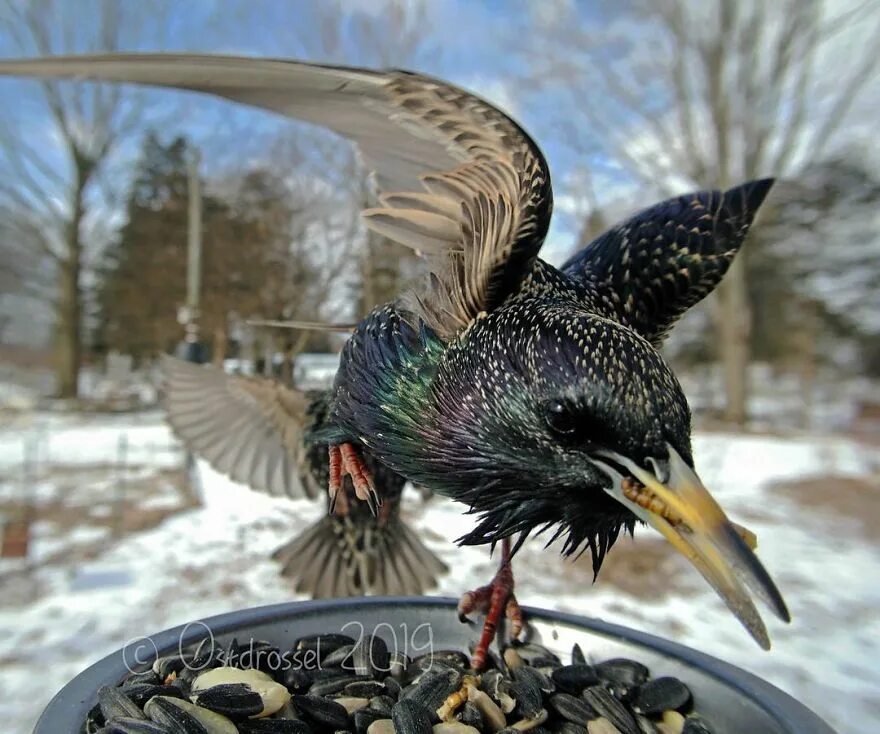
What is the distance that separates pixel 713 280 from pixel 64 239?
1161 cm

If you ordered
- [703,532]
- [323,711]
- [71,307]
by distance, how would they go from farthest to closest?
[71,307] → [323,711] → [703,532]

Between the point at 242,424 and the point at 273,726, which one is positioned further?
the point at 242,424

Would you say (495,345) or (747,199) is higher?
(747,199)

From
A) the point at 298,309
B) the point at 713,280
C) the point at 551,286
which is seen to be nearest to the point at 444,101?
the point at 551,286

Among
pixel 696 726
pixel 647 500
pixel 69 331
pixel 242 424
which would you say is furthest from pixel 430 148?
pixel 69 331

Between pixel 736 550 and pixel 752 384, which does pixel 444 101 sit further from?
pixel 752 384

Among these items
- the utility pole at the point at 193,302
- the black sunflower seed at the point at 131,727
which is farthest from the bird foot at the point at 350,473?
the utility pole at the point at 193,302

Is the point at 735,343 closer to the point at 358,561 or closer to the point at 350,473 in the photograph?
the point at 358,561

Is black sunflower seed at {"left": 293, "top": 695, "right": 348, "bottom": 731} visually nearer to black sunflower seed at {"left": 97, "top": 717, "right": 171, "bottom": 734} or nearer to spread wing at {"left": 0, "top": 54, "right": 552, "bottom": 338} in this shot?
black sunflower seed at {"left": 97, "top": 717, "right": 171, "bottom": 734}

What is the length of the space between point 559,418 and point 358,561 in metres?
1.16

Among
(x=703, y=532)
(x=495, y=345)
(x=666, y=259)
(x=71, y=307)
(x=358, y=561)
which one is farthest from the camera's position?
(x=71, y=307)

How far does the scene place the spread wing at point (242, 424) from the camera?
6.27ft

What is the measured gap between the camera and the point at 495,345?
90cm

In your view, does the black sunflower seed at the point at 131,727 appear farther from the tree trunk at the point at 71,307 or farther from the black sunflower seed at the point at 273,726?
the tree trunk at the point at 71,307
